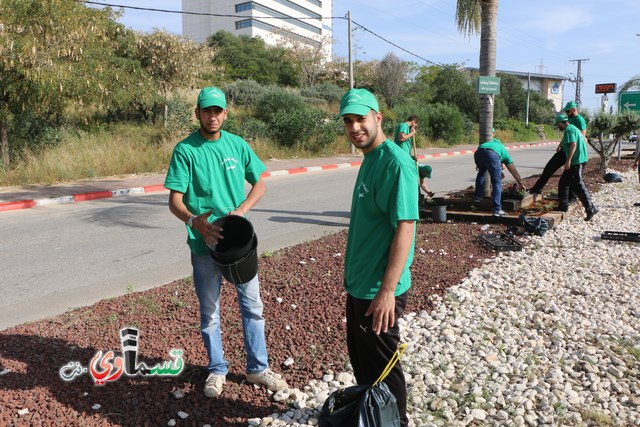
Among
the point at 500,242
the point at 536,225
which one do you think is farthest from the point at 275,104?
the point at 500,242

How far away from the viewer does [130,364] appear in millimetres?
3426

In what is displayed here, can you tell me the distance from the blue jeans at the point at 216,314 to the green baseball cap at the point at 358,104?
130 cm

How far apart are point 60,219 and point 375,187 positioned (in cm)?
876

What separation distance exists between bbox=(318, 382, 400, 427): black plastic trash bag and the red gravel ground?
0.87 meters

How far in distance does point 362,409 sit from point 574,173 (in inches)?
303

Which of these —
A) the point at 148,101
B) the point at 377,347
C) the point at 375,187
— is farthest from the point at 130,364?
the point at 148,101

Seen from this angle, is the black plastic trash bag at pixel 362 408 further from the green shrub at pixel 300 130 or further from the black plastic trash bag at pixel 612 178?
the green shrub at pixel 300 130

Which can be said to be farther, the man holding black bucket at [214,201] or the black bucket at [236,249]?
the man holding black bucket at [214,201]

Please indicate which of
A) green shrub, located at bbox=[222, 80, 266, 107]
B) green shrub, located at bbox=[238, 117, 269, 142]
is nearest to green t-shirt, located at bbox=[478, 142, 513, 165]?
green shrub, located at bbox=[238, 117, 269, 142]

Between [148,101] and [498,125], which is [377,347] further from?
[498,125]

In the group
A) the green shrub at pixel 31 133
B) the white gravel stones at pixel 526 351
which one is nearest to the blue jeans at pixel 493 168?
the white gravel stones at pixel 526 351

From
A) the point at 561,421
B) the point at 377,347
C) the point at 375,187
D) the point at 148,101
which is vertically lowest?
the point at 561,421

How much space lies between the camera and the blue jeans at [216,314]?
3.21 m

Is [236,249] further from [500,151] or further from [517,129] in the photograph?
[517,129]
